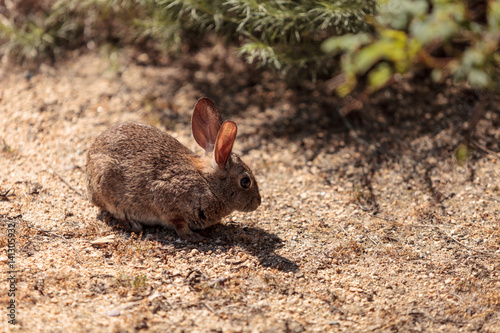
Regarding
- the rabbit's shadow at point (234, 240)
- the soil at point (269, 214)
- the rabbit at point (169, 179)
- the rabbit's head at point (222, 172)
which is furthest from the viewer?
the rabbit's head at point (222, 172)

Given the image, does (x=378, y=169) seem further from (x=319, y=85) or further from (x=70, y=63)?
(x=70, y=63)

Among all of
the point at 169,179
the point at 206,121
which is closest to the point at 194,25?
the point at 206,121

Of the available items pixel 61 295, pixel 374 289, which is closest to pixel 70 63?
pixel 61 295

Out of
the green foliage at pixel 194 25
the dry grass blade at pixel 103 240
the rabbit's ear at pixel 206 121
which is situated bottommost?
the dry grass blade at pixel 103 240

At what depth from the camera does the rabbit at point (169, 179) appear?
4555 millimetres

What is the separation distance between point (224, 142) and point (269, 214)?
1017 mm

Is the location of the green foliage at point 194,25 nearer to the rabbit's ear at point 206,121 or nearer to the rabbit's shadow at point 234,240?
the rabbit's ear at point 206,121

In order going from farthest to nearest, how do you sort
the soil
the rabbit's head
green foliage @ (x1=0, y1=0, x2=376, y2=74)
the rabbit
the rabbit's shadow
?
green foliage @ (x1=0, y1=0, x2=376, y2=74) < the rabbit's head < the rabbit < the rabbit's shadow < the soil

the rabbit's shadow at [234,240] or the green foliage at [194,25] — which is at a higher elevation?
the green foliage at [194,25]

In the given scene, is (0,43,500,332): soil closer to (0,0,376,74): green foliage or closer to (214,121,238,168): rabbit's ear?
(0,0,376,74): green foliage

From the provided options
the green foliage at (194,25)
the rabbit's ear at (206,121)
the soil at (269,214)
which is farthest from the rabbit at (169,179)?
the green foliage at (194,25)

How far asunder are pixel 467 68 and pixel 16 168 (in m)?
4.52

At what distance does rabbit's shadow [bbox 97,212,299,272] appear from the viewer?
14.4 feet

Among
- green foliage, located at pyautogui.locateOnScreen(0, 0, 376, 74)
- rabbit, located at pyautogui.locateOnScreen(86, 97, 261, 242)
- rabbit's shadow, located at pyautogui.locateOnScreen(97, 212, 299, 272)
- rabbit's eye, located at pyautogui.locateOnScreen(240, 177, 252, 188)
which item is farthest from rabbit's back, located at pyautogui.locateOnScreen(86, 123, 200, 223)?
green foliage, located at pyautogui.locateOnScreen(0, 0, 376, 74)
